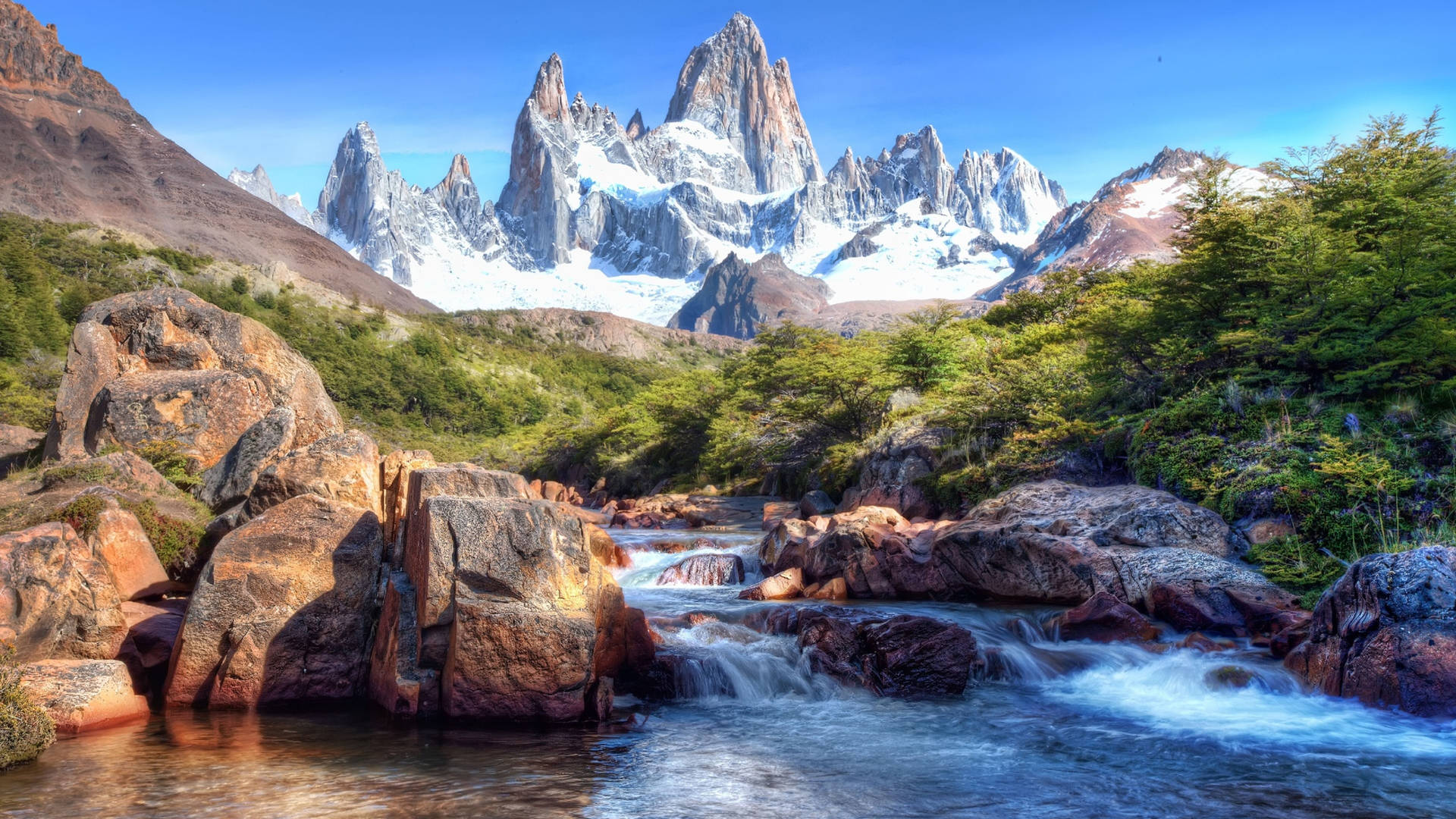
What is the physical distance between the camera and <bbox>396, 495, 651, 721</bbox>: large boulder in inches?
295

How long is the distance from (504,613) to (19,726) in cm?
348

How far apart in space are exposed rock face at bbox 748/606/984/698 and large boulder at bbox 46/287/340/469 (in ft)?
29.1

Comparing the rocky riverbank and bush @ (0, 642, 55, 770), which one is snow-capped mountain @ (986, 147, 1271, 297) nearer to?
the rocky riverbank

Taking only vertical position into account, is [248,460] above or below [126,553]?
above

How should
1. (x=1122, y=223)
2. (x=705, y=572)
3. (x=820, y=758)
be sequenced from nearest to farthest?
(x=820, y=758)
(x=705, y=572)
(x=1122, y=223)

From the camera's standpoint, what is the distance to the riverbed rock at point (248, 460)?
12055 mm

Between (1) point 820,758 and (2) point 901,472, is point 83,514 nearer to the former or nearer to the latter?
(1) point 820,758

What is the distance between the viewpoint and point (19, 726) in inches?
246

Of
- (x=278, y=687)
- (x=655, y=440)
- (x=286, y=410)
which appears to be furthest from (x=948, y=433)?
(x=655, y=440)

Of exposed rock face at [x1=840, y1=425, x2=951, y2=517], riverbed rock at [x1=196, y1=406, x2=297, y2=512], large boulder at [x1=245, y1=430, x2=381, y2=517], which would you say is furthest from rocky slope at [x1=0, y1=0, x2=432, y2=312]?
large boulder at [x1=245, y1=430, x2=381, y2=517]

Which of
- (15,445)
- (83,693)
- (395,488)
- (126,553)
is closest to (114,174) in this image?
(15,445)

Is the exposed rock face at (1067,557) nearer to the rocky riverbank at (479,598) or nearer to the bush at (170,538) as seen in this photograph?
the rocky riverbank at (479,598)

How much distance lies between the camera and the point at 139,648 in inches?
331

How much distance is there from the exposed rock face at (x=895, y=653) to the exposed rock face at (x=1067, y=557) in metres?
3.17
